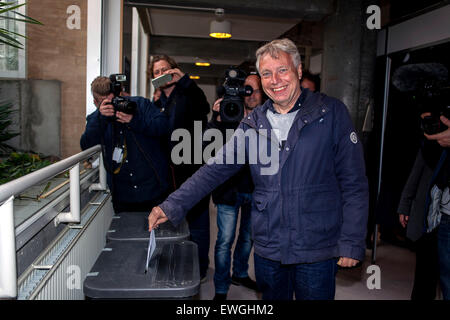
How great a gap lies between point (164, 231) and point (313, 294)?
628 mm

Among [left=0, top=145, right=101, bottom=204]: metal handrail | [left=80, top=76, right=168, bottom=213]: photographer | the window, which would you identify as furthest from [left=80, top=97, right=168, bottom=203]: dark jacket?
the window

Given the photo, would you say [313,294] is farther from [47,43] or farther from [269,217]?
[47,43]

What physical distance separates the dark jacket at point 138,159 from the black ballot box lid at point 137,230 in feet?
1.12

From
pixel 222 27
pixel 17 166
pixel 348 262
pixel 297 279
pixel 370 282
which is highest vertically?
pixel 222 27

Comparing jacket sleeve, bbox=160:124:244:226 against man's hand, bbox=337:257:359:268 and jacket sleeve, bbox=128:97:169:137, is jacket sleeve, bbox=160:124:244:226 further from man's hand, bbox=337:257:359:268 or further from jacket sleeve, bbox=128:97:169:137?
jacket sleeve, bbox=128:97:169:137

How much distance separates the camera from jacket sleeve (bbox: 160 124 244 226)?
56.8 inches

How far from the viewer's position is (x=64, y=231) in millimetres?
1625

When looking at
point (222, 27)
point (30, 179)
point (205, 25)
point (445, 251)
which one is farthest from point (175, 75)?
point (205, 25)

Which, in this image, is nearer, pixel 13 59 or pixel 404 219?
pixel 404 219

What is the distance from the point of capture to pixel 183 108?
2238 millimetres

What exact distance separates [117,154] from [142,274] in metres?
1.03

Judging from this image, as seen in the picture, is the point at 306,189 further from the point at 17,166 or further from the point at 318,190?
the point at 17,166
